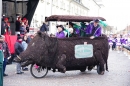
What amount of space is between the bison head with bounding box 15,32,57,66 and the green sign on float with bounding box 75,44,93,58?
37.3 inches

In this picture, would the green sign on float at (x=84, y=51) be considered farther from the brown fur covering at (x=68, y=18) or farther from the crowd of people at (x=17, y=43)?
the crowd of people at (x=17, y=43)

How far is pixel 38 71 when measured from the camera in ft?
36.3

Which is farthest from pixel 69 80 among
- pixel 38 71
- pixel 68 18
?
pixel 68 18

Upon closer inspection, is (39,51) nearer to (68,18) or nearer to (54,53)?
(54,53)

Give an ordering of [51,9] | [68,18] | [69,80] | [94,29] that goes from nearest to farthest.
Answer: [69,80]
[68,18]
[94,29]
[51,9]

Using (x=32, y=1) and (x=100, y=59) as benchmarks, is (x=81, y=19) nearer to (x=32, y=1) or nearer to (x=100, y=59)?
(x=100, y=59)

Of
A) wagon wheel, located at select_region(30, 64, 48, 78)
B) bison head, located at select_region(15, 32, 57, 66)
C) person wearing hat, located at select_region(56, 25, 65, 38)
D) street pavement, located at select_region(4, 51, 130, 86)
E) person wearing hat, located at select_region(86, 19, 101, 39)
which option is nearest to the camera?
street pavement, located at select_region(4, 51, 130, 86)

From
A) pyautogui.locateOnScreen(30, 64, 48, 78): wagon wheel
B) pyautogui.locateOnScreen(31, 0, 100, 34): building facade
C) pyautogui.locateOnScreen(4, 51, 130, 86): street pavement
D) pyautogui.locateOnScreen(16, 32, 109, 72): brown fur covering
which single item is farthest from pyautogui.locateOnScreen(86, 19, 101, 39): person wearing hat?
pyautogui.locateOnScreen(31, 0, 100, 34): building facade

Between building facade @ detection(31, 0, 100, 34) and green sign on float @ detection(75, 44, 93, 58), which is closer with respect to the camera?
green sign on float @ detection(75, 44, 93, 58)

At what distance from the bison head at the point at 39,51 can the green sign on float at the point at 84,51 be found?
3.11 ft

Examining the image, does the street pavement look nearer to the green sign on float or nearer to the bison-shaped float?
the bison-shaped float

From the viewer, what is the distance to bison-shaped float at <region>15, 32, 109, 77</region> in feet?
35.1

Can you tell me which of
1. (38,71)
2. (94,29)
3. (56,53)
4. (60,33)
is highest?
(94,29)

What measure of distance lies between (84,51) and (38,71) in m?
1.88
